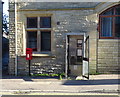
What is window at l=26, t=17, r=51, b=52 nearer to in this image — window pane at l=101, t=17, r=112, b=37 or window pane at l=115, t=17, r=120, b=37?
window pane at l=101, t=17, r=112, b=37

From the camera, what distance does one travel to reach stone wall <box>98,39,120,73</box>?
10.7 m

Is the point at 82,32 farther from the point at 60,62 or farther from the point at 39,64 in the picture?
the point at 39,64

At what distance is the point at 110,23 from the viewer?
35.5 feet

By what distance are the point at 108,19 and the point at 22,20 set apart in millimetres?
4920

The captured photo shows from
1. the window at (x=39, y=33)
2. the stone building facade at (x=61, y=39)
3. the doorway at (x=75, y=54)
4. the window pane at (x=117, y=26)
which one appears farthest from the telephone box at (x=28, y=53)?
the window pane at (x=117, y=26)

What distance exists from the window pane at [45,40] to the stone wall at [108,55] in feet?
9.47

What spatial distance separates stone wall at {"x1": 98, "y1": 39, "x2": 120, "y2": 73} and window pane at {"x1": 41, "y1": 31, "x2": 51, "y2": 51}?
9.47ft

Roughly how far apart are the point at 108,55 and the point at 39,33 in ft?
13.5

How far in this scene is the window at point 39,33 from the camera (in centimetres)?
1112

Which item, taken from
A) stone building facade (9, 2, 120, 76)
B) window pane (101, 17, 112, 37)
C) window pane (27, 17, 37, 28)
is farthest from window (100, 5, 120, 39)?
window pane (27, 17, 37, 28)

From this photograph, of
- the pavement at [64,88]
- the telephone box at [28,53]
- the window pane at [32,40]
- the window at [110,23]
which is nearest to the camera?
the pavement at [64,88]

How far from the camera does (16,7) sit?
11062mm

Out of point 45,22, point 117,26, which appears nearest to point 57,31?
point 45,22

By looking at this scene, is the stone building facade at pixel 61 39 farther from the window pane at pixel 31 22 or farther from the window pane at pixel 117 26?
the window pane at pixel 117 26
